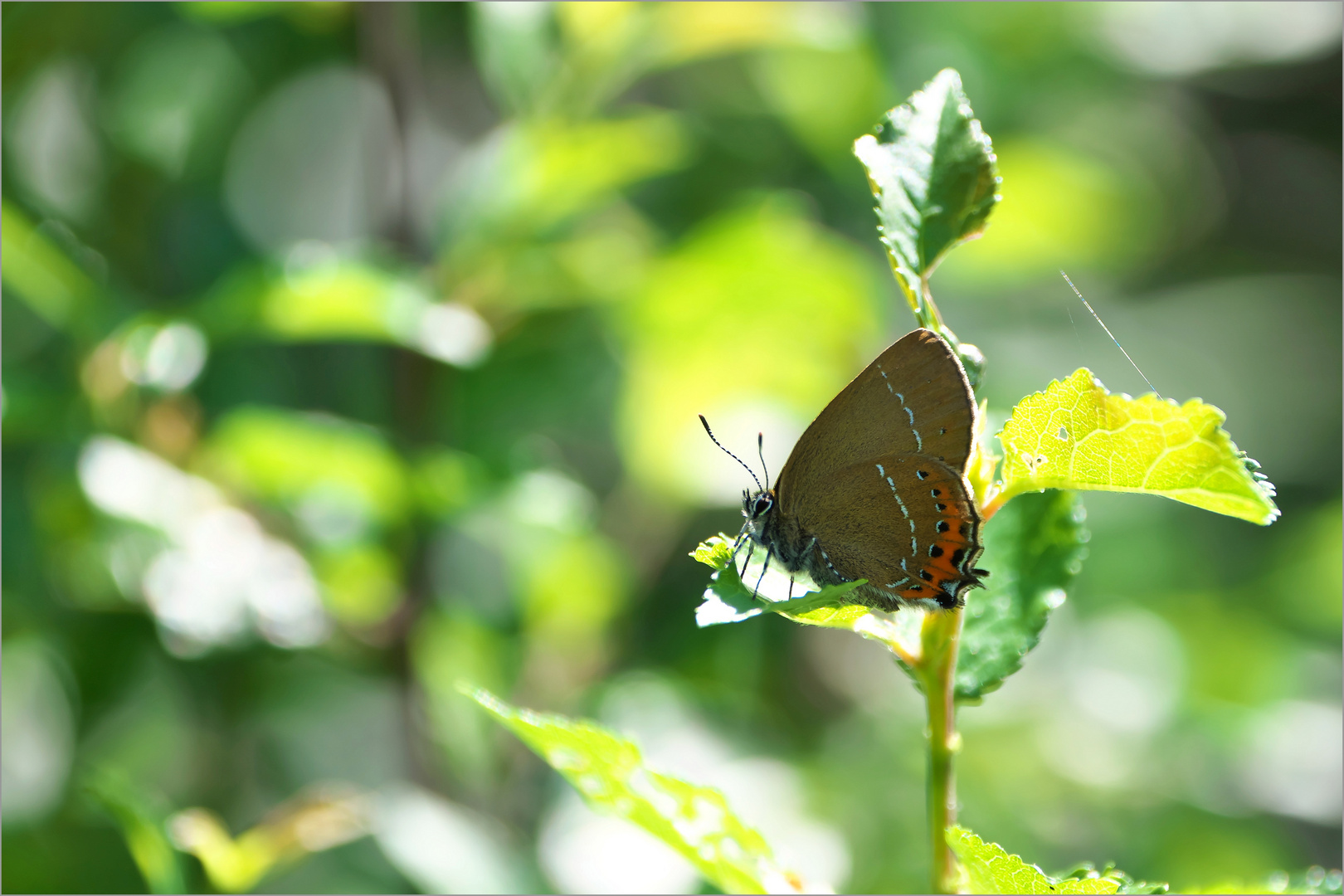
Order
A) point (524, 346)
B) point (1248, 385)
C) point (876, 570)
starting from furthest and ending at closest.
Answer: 1. point (1248, 385)
2. point (524, 346)
3. point (876, 570)

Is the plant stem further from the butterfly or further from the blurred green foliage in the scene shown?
the blurred green foliage

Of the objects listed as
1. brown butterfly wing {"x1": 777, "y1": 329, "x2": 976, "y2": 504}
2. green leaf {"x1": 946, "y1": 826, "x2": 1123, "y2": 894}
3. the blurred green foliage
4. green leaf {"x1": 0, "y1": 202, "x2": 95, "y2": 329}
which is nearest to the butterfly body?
brown butterfly wing {"x1": 777, "y1": 329, "x2": 976, "y2": 504}

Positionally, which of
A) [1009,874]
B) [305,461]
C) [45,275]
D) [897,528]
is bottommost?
[1009,874]

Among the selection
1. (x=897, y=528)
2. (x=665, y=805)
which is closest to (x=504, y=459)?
(x=897, y=528)

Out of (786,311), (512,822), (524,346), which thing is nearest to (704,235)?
(786,311)

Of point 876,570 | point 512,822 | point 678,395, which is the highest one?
point 678,395

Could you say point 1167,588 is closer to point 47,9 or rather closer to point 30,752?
point 30,752

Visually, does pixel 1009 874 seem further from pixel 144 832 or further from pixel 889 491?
pixel 144 832
